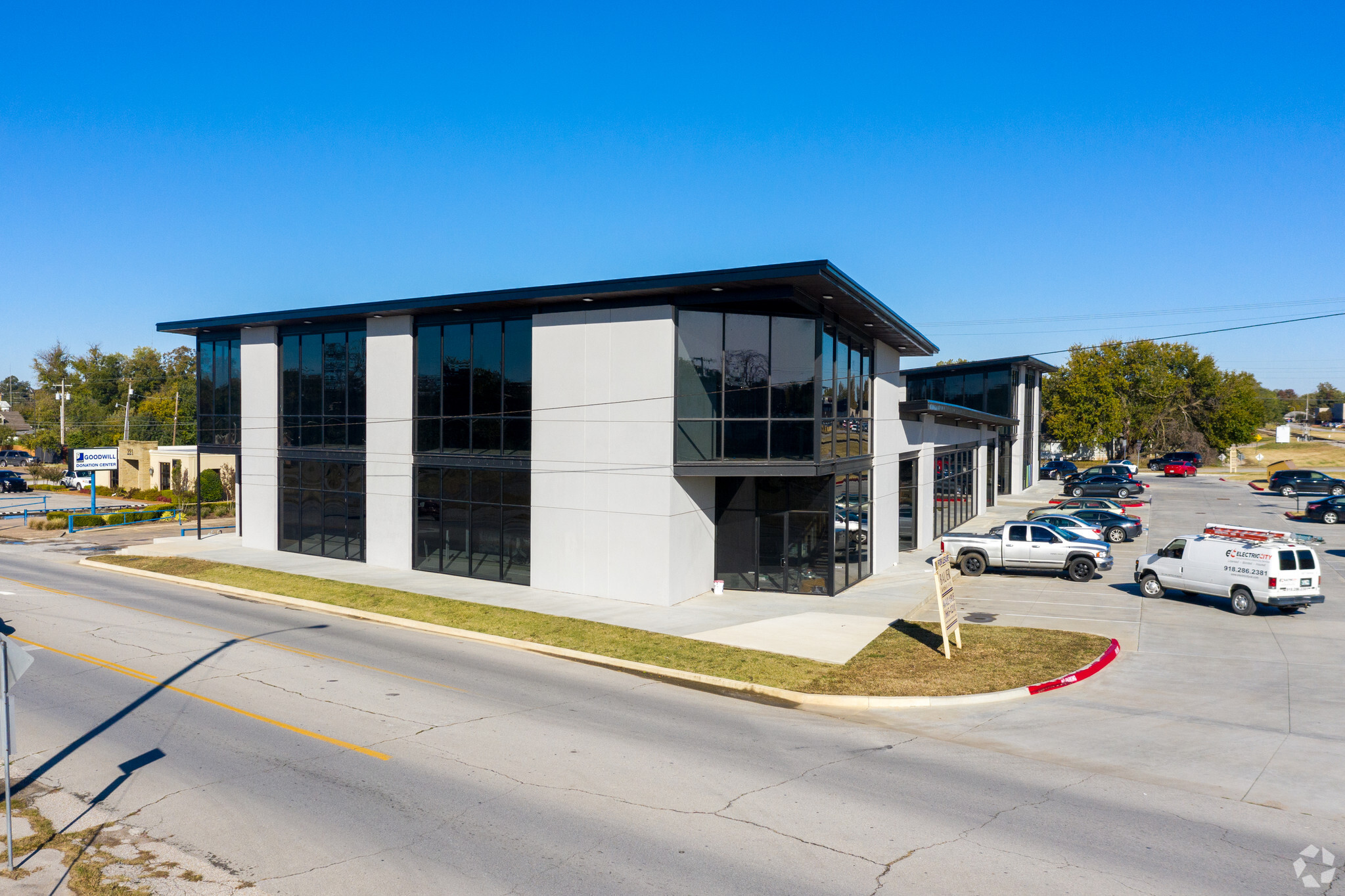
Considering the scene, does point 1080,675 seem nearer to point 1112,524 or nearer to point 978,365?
point 1112,524

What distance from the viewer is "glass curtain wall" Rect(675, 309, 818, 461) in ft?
76.4

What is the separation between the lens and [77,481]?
70250 millimetres

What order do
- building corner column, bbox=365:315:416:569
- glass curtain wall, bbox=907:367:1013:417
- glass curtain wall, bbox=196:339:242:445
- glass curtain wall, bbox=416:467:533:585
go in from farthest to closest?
glass curtain wall, bbox=907:367:1013:417, glass curtain wall, bbox=196:339:242:445, building corner column, bbox=365:315:416:569, glass curtain wall, bbox=416:467:533:585

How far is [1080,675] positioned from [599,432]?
44.5 ft

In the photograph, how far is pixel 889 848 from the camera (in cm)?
912

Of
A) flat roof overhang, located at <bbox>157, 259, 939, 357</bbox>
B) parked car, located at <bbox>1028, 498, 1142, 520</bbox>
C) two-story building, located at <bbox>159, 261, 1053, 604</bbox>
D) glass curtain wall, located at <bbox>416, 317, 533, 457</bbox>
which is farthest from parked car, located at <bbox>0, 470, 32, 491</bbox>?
parked car, located at <bbox>1028, 498, 1142, 520</bbox>

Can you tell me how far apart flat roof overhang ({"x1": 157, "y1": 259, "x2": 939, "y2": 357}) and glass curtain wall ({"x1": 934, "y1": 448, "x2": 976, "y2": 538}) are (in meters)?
11.0

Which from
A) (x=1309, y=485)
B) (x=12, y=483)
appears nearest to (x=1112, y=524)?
(x=1309, y=485)

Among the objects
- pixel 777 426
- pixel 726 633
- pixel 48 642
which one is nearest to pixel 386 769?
pixel 726 633

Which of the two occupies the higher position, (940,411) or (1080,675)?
(940,411)

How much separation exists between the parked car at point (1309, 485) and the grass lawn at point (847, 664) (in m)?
45.8

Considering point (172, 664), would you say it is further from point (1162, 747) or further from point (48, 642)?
point (1162, 747)

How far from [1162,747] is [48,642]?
22.4 m

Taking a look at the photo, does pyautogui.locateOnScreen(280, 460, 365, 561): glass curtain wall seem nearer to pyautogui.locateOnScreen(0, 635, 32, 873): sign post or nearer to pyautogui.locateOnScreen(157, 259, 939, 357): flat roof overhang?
pyautogui.locateOnScreen(157, 259, 939, 357): flat roof overhang
